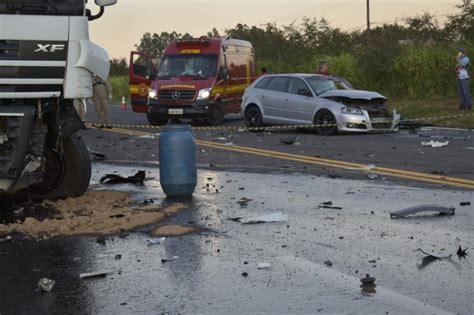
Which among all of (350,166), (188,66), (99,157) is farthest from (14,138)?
(188,66)

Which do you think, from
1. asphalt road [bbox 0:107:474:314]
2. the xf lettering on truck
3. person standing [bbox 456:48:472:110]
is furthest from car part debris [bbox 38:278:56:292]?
person standing [bbox 456:48:472:110]

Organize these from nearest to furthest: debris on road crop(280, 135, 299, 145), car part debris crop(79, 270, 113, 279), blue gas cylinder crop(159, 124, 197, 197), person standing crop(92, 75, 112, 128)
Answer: car part debris crop(79, 270, 113, 279) < blue gas cylinder crop(159, 124, 197, 197) < debris on road crop(280, 135, 299, 145) < person standing crop(92, 75, 112, 128)

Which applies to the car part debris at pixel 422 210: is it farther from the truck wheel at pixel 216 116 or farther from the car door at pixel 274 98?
the truck wheel at pixel 216 116

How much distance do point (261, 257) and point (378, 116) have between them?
520 inches

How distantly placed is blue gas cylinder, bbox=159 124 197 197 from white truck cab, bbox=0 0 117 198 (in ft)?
5.40

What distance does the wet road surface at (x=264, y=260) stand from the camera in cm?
531

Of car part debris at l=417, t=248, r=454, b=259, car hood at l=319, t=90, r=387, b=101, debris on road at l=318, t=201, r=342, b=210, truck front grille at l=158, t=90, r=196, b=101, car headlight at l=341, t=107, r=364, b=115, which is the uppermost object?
car hood at l=319, t=90, r=387, b=101

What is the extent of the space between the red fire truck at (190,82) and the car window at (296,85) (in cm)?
438

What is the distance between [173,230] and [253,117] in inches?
551

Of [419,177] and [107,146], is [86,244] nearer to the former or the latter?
[419,177]

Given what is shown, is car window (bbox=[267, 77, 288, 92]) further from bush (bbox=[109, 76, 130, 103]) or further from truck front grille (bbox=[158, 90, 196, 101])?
bush (bbox=[109, 76, 130, 103])

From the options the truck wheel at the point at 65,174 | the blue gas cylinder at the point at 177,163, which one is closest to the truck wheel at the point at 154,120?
the blue gas cylinder at the point at 177,163

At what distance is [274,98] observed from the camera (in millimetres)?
20828

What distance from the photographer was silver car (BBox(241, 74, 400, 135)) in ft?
62.4
